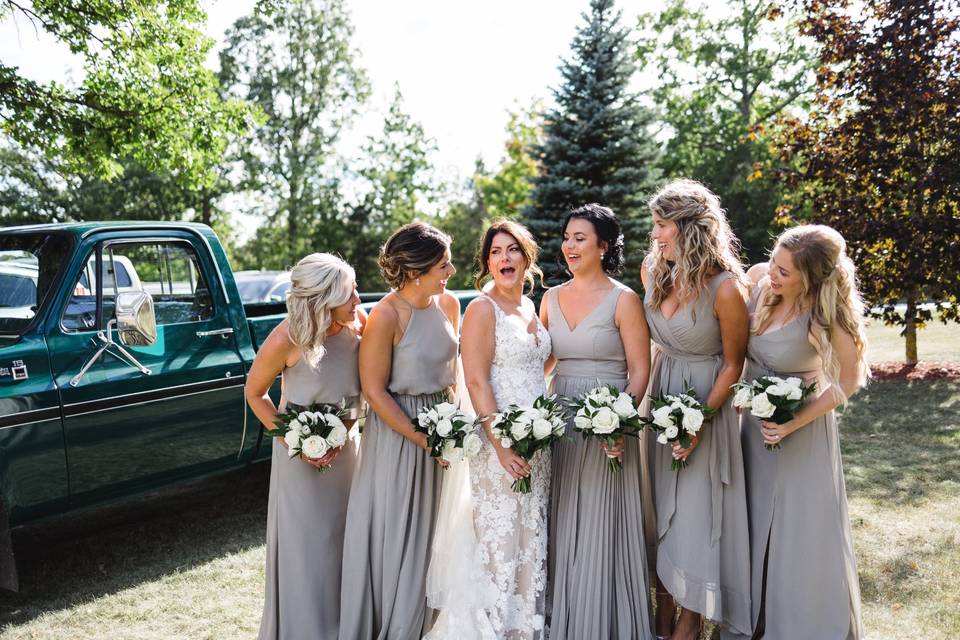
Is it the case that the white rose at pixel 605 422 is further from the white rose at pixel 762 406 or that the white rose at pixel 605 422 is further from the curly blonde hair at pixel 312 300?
the curly blonde hair at pixel 312 300

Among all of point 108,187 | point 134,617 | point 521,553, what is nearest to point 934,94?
point 521,553

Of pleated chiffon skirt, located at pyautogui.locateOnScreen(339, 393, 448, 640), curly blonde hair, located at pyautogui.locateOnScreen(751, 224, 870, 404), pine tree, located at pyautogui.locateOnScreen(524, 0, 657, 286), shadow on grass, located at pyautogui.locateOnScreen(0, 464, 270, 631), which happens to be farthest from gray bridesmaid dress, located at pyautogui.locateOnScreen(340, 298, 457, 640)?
pine tree, located at pyautogui.locateOnScreen(524, 0, 657, 286)

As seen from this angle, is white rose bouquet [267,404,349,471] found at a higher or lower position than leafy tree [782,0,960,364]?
lower

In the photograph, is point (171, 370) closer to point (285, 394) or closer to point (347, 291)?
point (285, 394)

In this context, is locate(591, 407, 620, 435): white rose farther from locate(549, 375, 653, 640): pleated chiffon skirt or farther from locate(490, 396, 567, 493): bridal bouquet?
locate(549, 375, 653, 640): pleated chiffon skirt

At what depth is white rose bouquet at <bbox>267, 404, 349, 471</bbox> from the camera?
3.67m

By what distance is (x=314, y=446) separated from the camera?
12.0 feet

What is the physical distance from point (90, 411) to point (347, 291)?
2068mm

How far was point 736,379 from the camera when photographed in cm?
393

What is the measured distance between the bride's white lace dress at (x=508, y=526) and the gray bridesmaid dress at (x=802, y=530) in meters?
1.16

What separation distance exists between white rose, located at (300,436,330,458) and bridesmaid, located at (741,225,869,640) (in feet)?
7.25

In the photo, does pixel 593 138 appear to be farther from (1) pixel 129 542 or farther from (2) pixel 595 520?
(2) pixel 595 520

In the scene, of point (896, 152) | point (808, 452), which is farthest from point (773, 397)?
point (896, 152)

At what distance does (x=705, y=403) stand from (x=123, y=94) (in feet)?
31.7
